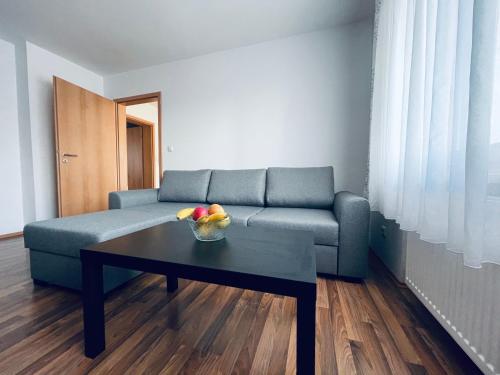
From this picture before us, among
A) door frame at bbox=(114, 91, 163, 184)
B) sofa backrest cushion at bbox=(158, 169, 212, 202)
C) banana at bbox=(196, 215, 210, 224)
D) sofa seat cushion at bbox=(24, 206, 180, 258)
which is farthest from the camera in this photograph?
A: door frame at bbox=(114, 91, 163, 184)

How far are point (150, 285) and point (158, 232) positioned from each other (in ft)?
1.79

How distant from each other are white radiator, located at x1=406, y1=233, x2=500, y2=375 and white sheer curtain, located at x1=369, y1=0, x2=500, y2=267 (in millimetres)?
148

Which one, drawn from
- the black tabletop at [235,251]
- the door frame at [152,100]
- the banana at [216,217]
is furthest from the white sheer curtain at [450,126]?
the door frame at [152,100]

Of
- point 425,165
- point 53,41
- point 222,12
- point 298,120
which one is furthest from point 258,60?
point 53,41

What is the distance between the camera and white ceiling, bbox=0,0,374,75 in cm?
191

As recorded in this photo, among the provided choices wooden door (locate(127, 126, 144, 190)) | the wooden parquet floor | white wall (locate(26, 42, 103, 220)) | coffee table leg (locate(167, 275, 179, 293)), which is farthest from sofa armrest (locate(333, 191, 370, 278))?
wooden door (locate(127, 126, 144, 190))

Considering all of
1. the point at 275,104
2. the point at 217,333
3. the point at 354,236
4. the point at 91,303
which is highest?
the point at 275,104

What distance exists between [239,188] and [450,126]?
172 cm

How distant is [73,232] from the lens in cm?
116

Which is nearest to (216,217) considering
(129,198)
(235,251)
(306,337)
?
(235,251)

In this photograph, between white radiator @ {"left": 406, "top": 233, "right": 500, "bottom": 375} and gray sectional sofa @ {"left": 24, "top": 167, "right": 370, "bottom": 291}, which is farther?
gray sectional sofa @ {"left": 24, "top": 167, "right": 370, "bottom": 291}

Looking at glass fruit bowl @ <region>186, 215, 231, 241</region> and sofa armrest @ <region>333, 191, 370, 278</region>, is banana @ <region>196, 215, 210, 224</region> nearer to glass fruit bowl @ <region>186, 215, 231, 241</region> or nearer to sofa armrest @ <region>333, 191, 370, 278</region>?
glass fruit bowl @ <region>186, 215, 231, 241</region>

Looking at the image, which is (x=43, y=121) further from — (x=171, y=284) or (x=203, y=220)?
(x=203, y=220)

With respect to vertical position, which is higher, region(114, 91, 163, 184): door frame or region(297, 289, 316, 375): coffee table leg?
region(114, 91, 163, 184): door frame
